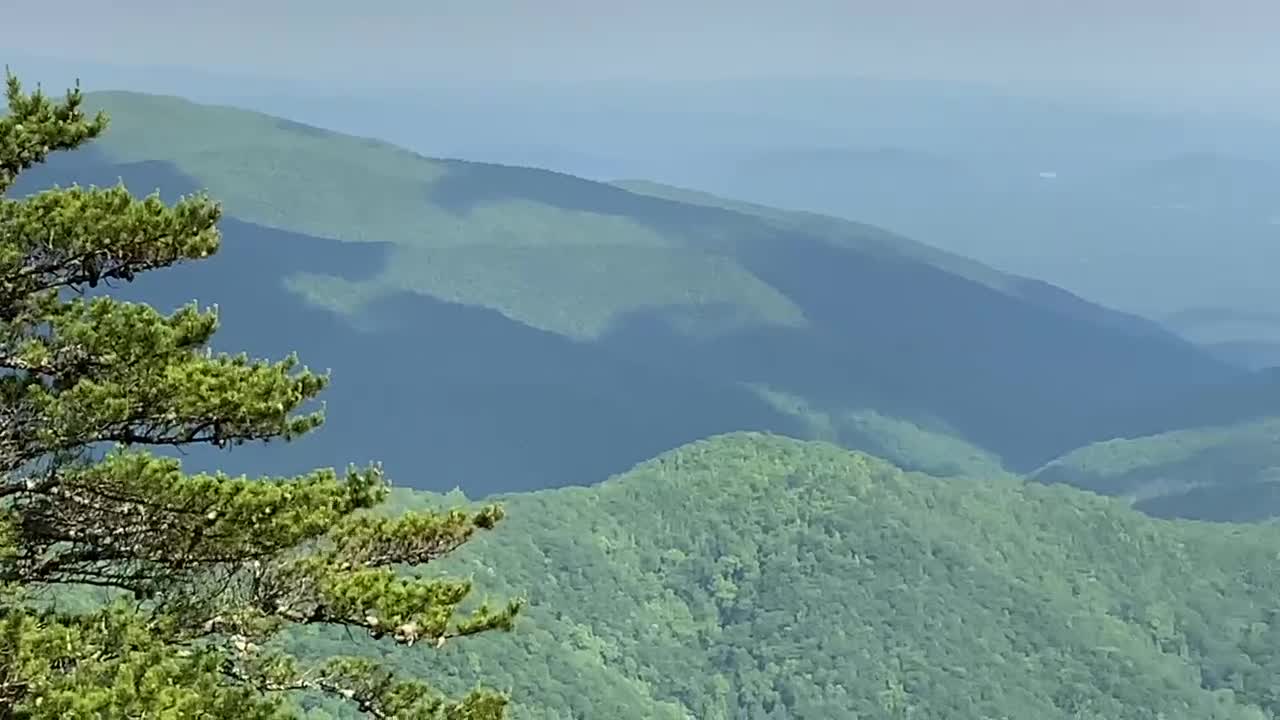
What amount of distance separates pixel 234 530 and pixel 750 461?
141 meters

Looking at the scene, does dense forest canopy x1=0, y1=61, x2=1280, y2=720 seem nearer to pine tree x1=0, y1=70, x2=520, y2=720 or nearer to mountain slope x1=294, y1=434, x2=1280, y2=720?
pine tree x1=0, y1=70, x2=520, y2=720

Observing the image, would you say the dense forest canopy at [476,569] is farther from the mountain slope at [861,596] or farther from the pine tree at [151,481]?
the mountain slope at [861,596]

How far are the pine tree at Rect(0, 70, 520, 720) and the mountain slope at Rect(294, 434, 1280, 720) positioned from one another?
9313 cm

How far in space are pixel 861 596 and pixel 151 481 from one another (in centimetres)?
12716

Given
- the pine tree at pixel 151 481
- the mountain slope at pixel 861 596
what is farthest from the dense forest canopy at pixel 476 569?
the mountain slope at pixel 861 596

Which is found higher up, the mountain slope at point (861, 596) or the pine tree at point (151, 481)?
the pine tree at point (151, 481)

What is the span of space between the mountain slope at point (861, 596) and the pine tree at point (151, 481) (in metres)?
93.1

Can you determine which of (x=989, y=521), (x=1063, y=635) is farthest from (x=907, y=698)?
(x=989, y=521)

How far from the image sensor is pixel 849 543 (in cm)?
13950

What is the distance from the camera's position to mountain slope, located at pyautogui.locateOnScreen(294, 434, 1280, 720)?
121312 mm

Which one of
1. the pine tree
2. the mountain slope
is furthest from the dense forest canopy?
the mountain slope

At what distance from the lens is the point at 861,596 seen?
438 feet

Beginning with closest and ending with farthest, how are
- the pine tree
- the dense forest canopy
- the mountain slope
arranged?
the pine tree
the dense forest canopy
the mountain slope

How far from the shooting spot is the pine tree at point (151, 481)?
35.4 ft
